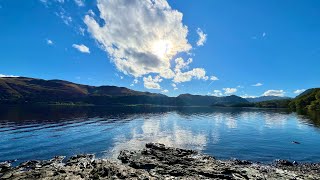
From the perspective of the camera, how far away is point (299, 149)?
217 feet

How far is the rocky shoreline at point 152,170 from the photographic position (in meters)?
36.2

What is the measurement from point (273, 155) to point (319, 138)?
34978 millimetres

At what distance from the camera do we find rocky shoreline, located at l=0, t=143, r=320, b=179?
119 feet

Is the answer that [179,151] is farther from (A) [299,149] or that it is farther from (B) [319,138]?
(B) [319,138]

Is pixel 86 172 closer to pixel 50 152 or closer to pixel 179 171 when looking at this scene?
pixel 179 171

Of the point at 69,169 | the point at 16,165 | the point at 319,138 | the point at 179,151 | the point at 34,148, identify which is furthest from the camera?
the point at 319,138

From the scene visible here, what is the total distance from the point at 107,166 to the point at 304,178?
29.7 meters

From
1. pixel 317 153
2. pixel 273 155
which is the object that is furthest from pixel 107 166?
pixel 317 153

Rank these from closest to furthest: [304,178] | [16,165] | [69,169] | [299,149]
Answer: [304,178] → [69,169] → [16,165] → [299,149]

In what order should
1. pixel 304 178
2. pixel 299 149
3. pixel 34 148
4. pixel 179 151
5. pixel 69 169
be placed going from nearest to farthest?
pixel 304 178 < pixel 69 169 < pixel 179 151 < pixel 34 148 < pixel 299 149

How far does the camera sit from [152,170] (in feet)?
133

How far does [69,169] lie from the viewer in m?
38.9

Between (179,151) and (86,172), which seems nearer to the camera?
(86,172)

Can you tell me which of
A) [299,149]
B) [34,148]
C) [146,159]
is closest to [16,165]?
[34,148]
